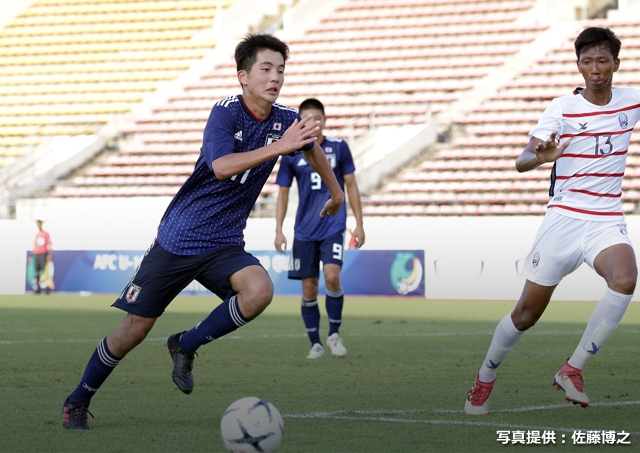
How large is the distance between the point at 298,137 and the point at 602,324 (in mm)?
1959

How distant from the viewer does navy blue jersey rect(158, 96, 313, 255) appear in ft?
16.4

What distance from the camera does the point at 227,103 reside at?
4.94 meters

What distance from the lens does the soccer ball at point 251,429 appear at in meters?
4.05

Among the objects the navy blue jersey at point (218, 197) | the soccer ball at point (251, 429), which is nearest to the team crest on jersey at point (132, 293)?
the navy blue jersey at point (218, 197)

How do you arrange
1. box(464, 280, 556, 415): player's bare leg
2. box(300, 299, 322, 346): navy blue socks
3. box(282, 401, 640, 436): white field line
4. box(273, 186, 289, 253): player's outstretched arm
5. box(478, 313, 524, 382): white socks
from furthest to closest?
box(273, 186, 289, 253): player's outstretched arm
box(300, 299, 322, 346): navy blue socks
box(478, 313, 524, 382): white socks
box(464, 280, 556, 415): player's bare leg
box(282, 401, 640, 436): white field line

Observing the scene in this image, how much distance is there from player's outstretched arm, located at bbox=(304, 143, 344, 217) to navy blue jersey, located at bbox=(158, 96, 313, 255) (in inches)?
8.5

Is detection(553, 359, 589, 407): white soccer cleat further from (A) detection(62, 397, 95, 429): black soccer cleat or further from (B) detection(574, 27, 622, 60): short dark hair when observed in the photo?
(A) detection(62, 397, 95, 429): black soccer cleat

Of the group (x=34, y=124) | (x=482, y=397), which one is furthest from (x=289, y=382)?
(x=34, y=124)

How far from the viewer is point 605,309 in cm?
516

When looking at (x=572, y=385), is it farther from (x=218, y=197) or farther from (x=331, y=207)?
(x=218, y=197)

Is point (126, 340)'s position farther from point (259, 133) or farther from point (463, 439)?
point (463, 439)

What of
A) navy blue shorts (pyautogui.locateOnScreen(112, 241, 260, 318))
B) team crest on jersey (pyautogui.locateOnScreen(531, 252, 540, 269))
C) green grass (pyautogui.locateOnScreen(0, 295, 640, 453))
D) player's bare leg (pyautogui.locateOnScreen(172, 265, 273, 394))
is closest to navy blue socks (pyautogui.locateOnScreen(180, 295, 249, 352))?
player's bare leg (pyautogui.locateOnScreen(172, 265, 273, 394))

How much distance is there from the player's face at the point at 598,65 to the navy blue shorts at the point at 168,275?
6.75 ft

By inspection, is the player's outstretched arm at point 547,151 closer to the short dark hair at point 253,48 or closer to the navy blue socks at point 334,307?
the short dark hair at point 253,48
